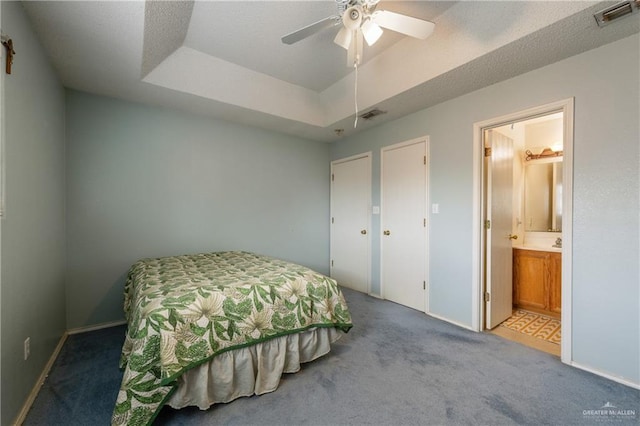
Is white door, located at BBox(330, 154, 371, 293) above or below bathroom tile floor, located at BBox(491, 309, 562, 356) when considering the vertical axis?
above

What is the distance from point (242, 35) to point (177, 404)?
2742mm

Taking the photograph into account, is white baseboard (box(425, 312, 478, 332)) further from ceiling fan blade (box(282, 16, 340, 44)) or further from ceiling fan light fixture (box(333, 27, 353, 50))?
ceiling fan blade (box(282, 16, 340, 44))

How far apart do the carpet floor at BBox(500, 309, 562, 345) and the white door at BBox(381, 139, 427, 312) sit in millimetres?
901

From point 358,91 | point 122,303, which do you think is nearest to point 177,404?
point 122,303

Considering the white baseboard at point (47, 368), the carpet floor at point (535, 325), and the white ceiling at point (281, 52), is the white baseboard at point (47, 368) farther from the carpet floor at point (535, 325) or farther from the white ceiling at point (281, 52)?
the carpet floor at point (535, 325)

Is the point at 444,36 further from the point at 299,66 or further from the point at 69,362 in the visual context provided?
the point at 69,362

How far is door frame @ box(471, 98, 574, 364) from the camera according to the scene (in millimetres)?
1977

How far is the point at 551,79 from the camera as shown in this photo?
2.07m

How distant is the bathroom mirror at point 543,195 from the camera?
326 centimetres

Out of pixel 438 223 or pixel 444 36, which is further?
pixel 438 223

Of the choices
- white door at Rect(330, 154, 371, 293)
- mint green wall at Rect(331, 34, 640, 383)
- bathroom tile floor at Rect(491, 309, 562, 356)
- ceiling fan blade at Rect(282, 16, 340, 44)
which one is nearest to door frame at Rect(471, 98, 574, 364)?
mint green wall at Rect(331, 34, 640, 383)

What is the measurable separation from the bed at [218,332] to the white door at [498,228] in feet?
5.37

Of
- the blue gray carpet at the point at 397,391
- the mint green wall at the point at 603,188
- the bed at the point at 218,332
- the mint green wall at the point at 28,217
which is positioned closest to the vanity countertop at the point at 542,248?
the mint green wall at the point at 603,188

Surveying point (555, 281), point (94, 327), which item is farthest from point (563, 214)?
point (94, 327)
